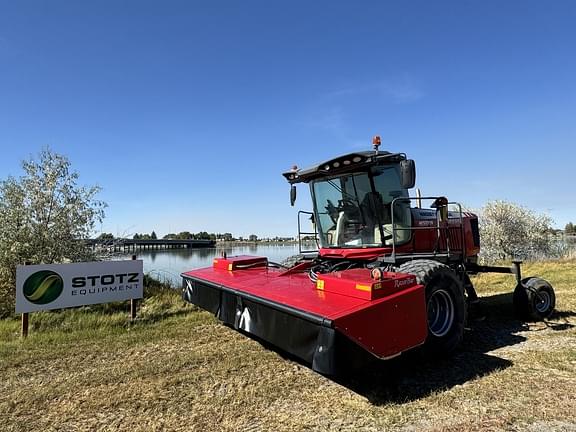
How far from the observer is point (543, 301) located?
684cm

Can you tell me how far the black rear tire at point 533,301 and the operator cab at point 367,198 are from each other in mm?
2459

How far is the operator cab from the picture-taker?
223 inches

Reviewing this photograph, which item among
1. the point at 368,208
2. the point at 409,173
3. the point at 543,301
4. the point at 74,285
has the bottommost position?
the point at 543,301

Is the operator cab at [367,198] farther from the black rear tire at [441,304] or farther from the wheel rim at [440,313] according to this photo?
the wheel rim at [440,313]

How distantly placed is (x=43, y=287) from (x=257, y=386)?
4.36 meters

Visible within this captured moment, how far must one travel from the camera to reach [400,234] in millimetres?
5848

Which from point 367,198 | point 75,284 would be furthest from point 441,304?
point 75,284

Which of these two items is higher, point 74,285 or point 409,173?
point 409,173

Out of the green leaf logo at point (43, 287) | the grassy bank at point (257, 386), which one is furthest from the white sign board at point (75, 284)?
the grassy bank at point (257, 386)

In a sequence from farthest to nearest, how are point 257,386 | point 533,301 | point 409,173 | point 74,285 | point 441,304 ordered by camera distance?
point 74,285, point 533,301, point 441,304, point 409,173, point 257,386

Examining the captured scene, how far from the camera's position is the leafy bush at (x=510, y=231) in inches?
1238

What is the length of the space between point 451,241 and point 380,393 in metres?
3.70

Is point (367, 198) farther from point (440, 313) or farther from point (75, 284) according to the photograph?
point (75, 284)

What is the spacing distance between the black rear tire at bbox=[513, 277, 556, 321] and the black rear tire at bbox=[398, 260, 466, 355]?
7.78 feet
